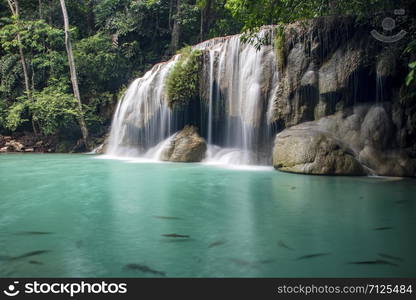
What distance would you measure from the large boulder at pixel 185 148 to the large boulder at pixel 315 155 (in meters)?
3.30

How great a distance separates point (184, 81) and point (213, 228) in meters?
8.92

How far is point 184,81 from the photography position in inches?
474

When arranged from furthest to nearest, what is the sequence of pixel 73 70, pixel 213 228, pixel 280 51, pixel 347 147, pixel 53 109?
pixel 73 70, pixel 53 109, pixel 280 51, pixel 347 147, pixel 213 228

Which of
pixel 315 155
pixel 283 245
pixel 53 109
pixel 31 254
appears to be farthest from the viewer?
pixel 53 109

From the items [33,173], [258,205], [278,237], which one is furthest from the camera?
[33,173]

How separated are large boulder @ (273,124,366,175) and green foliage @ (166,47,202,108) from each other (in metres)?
4.57

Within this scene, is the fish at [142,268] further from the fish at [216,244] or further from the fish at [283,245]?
the fish at [283,245]

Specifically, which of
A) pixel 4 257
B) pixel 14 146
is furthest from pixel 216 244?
pixel 14 146

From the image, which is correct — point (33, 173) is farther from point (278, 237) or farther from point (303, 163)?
point (278, 237)

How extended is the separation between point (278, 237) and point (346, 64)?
735 centimetres

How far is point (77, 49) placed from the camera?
18250mm

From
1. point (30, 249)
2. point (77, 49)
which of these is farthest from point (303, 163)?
point (77, 49)

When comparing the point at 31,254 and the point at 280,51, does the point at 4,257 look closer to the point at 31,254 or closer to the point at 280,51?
the point at 31,254

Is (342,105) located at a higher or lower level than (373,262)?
higher
